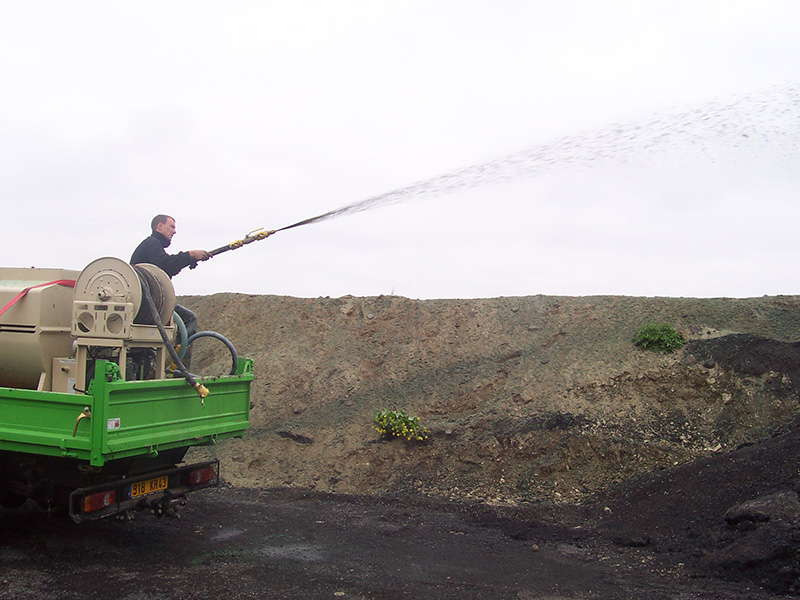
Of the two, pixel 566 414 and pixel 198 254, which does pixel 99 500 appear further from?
pixel 566 414

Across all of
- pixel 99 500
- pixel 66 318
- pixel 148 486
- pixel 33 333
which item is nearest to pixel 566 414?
pixel 148 486

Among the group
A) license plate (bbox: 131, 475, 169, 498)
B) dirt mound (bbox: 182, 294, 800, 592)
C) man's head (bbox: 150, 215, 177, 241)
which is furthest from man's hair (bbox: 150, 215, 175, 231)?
dirt mound (bbox: 182, 294, 800, 592)

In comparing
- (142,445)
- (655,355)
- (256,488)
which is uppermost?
(655,355)

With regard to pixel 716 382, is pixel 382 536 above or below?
below

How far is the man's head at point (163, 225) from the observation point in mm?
7367

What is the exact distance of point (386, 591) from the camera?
544 centimetres

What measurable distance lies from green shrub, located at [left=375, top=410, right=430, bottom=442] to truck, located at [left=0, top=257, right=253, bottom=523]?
4.26 metres

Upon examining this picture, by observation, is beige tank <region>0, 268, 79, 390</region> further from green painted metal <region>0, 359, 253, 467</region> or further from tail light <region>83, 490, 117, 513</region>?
tail light <region>83, 490, 117, 513</region>

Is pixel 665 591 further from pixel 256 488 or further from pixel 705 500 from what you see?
pixel 256 488

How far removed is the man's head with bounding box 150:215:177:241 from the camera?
7.37 meters

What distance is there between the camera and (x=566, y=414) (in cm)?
1022

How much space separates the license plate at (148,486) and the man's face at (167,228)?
8.91 ft

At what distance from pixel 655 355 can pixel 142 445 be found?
8706 mm

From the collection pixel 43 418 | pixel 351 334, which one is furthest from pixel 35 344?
pixel 351 334
